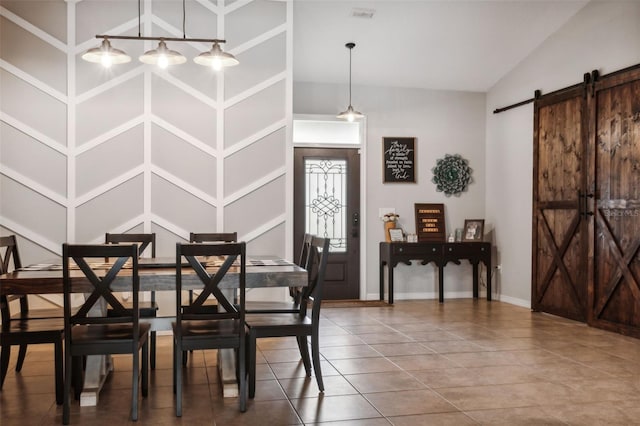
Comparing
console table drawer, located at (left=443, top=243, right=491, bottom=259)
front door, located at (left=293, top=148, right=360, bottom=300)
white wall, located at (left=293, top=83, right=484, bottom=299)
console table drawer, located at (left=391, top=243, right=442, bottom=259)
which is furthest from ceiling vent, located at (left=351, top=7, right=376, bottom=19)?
console table drawer, located at (left=443, top=243, right=491, bottom=259)

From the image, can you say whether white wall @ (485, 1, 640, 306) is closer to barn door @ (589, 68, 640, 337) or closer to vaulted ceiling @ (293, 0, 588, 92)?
vaulted ceiling @ (293, 0, 588, 92)

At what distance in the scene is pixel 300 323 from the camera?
374 cm


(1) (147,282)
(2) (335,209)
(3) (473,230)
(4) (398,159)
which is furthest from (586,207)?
(1) (147,282)

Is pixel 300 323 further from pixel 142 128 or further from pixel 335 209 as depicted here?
pixel 335 209

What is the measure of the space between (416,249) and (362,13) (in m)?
2.98

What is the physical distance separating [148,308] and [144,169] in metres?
1.56

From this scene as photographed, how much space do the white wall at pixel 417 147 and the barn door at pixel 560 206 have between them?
1273 mm

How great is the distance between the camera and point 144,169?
5.39 metres

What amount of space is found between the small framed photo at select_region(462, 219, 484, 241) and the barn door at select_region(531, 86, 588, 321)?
3.02 feet

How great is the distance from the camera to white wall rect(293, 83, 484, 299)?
7688 mm

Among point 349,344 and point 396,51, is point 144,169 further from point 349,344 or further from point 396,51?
point 396,51

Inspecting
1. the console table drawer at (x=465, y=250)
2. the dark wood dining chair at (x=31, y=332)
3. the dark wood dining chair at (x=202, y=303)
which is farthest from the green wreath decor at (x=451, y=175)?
the dark wood dining chair at (x=31, y=332)

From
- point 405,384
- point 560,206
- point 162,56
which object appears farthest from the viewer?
point 560,206

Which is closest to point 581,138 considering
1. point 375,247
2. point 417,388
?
point 375,247
